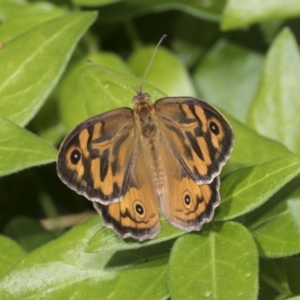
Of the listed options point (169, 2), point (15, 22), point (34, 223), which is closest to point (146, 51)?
point (169, 2)

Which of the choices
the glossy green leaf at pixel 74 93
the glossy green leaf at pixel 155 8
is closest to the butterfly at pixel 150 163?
the glossy green leaf at pixel 74 93

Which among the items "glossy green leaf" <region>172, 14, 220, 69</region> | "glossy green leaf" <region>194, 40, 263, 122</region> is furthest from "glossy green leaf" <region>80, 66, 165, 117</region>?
Result: "glossy green leaf" <region>172, 14, 220, 69</region>

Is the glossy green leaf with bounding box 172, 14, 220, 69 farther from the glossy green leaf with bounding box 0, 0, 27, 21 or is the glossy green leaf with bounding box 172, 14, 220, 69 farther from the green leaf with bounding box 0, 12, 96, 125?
the green leaf with bounding box 0, 12, 96, 125

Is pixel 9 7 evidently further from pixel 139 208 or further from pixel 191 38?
pixel 139 208

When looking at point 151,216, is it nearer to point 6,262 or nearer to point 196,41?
point 6,262

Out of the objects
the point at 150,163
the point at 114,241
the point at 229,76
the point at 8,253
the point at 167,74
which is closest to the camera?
the point at 114,241

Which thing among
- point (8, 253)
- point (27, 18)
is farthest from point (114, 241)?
point (27, 18)
